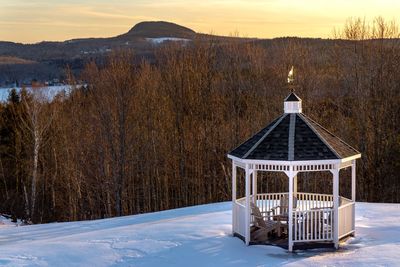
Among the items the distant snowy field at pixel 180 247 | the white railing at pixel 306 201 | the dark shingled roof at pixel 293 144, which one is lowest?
the distant snowy field at pixel 180 247

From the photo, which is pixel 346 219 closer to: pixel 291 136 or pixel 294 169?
pixel 294 169

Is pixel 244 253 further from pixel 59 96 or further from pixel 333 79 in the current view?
pixel 59 96

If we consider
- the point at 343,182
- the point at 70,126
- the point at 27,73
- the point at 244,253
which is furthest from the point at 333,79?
the point at 27,73

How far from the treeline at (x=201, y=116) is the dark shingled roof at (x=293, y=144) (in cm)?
1407

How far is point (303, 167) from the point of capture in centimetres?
1345

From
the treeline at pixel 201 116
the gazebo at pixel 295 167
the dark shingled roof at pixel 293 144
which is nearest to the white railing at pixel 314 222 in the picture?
the gazebo at pixel 295 167

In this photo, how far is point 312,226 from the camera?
1360 cm

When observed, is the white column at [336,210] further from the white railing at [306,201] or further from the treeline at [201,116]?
the treeline at [201,116]

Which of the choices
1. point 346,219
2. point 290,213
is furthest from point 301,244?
point 346,219

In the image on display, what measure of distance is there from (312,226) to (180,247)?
3.42 m

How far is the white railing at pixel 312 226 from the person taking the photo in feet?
44.1

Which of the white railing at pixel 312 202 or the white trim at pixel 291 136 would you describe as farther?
the white railing at pixel 312 202

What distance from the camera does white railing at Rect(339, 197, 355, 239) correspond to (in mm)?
13938

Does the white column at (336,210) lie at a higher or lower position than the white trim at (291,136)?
lower
